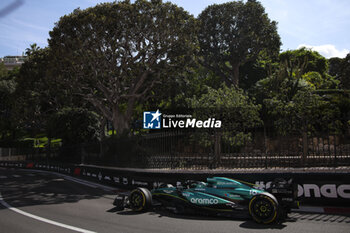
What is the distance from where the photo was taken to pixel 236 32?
33.7 meters

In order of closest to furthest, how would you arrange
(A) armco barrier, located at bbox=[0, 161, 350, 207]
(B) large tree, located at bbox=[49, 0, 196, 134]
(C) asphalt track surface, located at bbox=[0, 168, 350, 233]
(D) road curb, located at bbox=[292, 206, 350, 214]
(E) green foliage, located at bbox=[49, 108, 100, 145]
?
(C) asphalt track surface, located at bbox=[0, 168, 350, 233] < (D) road curb, located at bbox=[292, 206, 350, 214] < (A) armco barrier, located at bbox=[0, 161, 350, 207] < (B) large tree, located at bbox=[49, 0, 196, 134] < (E) green foliage, located at bbox=[49, 108, 100, 145]

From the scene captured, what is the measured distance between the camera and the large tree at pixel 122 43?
20.3 metres

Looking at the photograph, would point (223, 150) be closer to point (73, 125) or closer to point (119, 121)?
point (119, 121)

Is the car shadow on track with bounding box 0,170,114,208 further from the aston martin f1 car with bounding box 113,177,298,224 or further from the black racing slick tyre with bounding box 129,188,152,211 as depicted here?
the aston martin f1 car with bounding box 113,177,298,224

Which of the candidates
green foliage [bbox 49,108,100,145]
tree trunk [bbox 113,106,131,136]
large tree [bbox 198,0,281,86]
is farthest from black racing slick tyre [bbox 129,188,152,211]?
large tree [bbox 198,0,281,86]

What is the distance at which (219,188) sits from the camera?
876 cm

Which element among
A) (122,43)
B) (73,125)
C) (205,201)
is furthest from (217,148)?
(73,125)

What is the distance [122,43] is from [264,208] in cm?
1692

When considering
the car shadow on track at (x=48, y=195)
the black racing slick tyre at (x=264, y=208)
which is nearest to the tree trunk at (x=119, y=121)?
the car shadow on track at (x=48, y=195)

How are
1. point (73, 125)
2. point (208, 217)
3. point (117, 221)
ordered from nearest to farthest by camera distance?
point (117, 221) → point (208, 217) → point (73, 125)

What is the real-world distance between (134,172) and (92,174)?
5210mm

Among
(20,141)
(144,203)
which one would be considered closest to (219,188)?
(144,203)

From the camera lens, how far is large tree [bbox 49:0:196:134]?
20312 mm

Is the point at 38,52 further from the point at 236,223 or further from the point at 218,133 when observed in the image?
the point at 236,223
